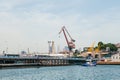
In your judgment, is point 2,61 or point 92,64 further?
point 92,64

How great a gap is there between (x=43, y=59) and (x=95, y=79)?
121281 mm

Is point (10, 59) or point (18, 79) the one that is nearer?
point (18, 79)

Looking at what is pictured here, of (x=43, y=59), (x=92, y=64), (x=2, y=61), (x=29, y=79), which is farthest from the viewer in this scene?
(x=43, y=59)

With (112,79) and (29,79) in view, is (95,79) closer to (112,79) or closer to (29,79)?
(112,79)

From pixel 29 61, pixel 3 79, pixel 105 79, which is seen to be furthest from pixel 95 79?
pixel 29 61

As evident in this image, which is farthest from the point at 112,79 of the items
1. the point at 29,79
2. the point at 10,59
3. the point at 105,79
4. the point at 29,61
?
the point at 29,61

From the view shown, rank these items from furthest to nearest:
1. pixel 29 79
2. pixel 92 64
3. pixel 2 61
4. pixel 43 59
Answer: pixel 43 59
pixel 92 64
pixel 2 61
pixel 29 79

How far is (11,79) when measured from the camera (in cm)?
7706

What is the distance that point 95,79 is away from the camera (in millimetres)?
77125

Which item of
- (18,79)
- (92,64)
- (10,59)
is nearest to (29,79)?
(18,79)

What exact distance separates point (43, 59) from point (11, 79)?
119971 mm

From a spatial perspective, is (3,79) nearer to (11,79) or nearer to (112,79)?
(11,79)

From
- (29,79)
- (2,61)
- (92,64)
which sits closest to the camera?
(29,79)

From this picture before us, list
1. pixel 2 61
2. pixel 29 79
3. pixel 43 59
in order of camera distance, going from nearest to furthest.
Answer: pixel 29 79 < pixel 2 61 < pixel 43 59
